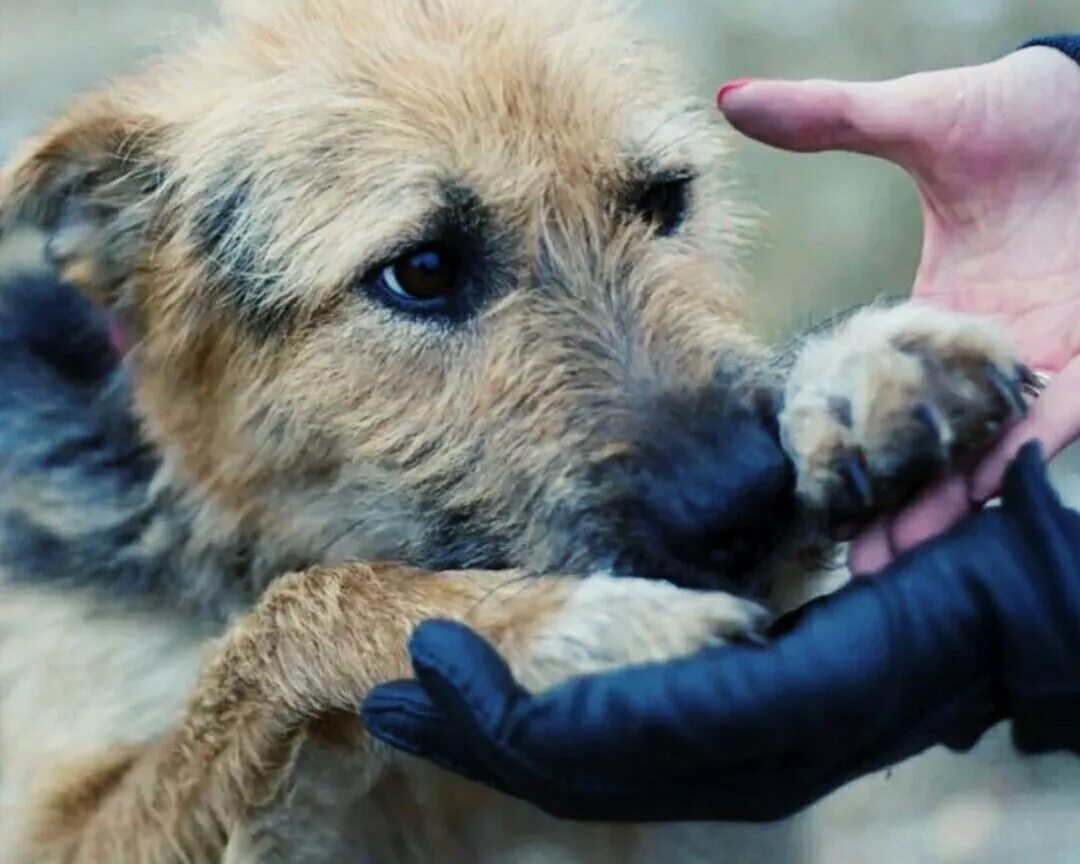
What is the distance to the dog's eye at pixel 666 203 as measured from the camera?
6.03ft

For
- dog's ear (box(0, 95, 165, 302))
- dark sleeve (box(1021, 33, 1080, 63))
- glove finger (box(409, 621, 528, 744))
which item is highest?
dog's ear (box(0, 95, 165, 302))

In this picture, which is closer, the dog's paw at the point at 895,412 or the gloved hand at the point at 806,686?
the gloved hand at the point at 806,686

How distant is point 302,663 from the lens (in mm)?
1617

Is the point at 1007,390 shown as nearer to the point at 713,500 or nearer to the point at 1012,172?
the point at 713,500

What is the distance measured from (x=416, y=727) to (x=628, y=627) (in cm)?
25

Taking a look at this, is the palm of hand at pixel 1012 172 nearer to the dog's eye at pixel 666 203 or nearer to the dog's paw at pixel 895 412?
the dog's eye at pixel 666 203

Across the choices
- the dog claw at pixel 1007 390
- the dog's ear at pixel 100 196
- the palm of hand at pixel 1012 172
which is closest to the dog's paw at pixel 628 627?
the dog claw at pixel 1007 390

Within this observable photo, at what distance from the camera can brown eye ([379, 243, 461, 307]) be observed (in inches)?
67.4

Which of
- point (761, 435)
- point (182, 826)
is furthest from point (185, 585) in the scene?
point (761, 435)

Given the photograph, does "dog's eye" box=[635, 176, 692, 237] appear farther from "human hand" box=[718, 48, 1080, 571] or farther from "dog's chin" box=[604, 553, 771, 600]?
"dog's chin" box=[604, 553, 771, 600]

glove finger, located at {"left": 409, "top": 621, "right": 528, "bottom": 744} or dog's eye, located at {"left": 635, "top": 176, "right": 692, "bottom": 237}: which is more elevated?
dog's eye, located at {"left": 635, "top": 176, "right": 692, "bottom": 237}

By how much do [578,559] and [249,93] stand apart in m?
0.79

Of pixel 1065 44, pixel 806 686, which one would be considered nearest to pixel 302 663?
pixel 806 686

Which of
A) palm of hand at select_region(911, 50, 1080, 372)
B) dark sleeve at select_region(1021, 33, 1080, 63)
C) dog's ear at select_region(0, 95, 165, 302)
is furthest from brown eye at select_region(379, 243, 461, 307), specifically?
dark sleeve at select_region(1021, 33, 1080, 63)
